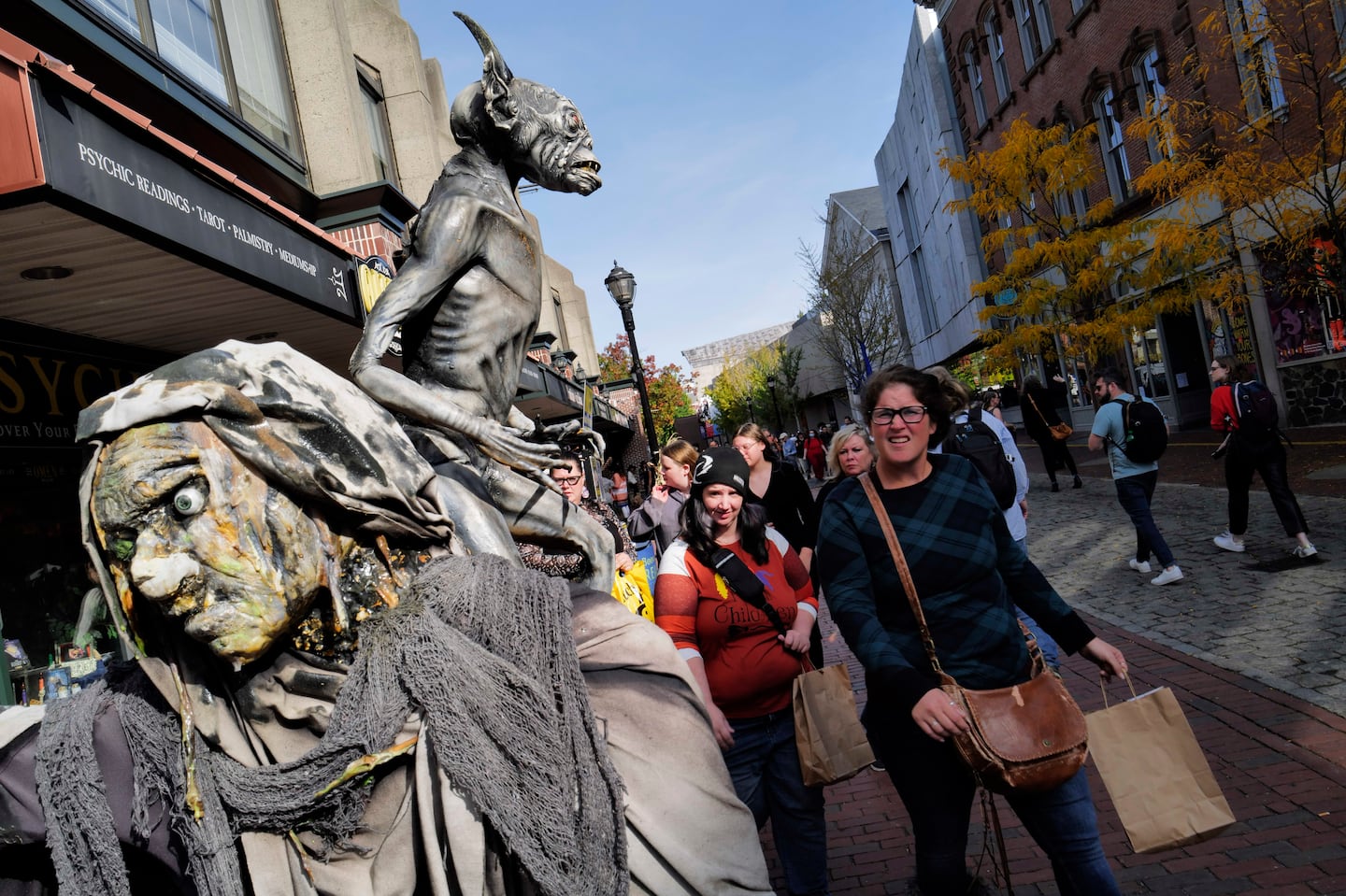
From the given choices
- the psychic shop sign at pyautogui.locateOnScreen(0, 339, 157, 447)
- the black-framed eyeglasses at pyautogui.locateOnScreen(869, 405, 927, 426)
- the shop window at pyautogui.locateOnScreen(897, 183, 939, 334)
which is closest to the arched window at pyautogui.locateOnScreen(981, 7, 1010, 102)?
the shop window at pyautogui.locateOnScreen(897, 183, 939, 334)

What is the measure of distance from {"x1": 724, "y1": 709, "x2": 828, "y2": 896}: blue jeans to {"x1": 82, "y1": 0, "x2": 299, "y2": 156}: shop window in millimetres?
5951

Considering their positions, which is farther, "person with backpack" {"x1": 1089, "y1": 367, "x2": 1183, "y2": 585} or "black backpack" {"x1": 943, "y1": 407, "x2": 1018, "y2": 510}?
"person with backpack" {"x1": 1089, "y1": 367, "x2": 1183, "y2": 585}

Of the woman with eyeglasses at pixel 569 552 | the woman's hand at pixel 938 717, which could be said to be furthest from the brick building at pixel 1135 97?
the woman's hand at pixel 938 717

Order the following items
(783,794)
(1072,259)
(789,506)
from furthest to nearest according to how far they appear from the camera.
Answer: (1072,259) < (789,506) < (783,794)

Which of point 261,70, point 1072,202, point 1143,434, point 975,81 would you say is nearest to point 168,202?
point 261,70

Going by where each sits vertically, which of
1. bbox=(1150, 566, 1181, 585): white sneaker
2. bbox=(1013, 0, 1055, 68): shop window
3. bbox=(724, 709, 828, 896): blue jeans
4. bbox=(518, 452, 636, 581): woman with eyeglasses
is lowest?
bbox=(1150, 566, 1181, 585): white sneaker

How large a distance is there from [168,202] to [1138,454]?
7.54 meters

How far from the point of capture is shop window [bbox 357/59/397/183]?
1180 cm

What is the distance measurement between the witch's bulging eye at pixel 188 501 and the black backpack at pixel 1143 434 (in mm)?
8223

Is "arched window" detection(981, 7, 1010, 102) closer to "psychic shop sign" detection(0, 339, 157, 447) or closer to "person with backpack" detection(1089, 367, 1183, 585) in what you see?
"person with backpack" detection(1089, 367, 1183, 585)

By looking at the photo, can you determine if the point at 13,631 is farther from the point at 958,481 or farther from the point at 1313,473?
the point at 1313,473

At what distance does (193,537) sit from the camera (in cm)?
135

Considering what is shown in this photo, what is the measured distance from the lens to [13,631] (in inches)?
217

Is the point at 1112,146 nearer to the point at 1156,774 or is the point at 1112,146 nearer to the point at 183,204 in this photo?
the point at 183,204
